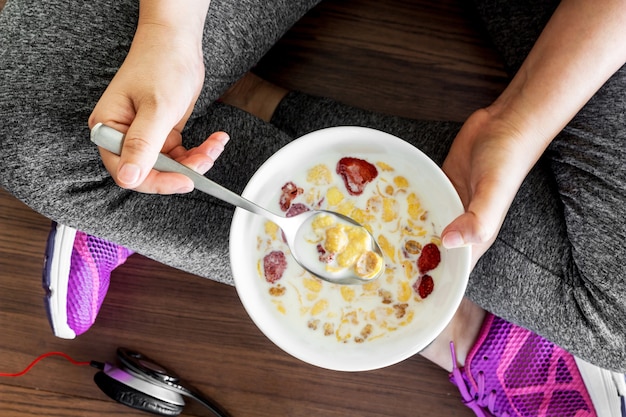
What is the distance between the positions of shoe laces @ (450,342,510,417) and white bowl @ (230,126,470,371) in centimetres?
33

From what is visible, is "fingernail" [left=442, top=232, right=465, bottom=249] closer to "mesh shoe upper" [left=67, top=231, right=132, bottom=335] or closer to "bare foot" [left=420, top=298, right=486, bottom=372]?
"bare foot" [left=420, top=298, right=486, bottom=372]

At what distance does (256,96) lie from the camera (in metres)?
1.04

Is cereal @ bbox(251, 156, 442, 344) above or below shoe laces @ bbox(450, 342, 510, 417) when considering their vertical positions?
above

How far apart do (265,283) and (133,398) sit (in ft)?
1.39

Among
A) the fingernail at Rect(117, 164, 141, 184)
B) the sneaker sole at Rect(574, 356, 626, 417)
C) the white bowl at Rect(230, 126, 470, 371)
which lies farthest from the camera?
the sneaker sole at Rect(574, 356, 626, 417)

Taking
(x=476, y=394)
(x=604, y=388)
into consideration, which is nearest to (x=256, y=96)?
(x=476, y=394)

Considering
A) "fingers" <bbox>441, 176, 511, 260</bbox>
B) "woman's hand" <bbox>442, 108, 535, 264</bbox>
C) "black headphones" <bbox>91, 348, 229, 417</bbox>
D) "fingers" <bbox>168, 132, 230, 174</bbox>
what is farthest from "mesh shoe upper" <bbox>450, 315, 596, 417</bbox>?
"fingers" <bbox>168, 132, 230, 174</bbox>

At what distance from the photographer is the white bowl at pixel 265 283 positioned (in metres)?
0.71

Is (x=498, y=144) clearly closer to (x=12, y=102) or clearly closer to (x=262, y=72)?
(x=262, y=72)

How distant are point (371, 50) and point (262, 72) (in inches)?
8.6

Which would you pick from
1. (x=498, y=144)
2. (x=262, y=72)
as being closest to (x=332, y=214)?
(x=498, y=144)

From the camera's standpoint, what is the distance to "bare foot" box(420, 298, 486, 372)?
39.9 inches

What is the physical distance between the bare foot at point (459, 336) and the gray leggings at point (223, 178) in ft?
0.56

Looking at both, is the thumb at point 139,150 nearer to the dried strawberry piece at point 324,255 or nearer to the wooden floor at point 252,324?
the dried strawberry piece at point 324,255
